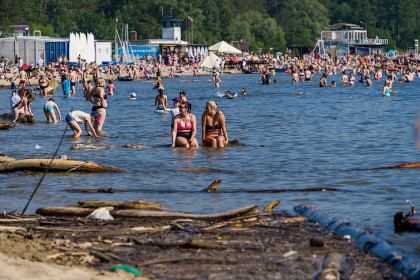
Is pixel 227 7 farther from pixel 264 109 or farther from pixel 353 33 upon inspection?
pixel 264 109

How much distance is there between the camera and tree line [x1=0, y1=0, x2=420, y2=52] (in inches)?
4136

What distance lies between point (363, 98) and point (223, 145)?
2670cm

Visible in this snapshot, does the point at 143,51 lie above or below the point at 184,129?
above

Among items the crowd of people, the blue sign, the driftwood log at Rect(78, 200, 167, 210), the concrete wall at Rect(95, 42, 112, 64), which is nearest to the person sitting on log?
the crowd of people

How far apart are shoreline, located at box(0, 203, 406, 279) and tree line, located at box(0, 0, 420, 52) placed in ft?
241

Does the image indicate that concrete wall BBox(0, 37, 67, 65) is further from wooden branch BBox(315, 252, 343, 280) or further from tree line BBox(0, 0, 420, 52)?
wooden branch BBox(315, 252, 343, 280)

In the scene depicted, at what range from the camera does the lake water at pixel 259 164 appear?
10078 mm

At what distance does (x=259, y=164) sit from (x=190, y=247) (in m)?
7.60

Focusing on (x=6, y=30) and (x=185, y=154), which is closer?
(x=185, y=154)

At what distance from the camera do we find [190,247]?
7.07 metres

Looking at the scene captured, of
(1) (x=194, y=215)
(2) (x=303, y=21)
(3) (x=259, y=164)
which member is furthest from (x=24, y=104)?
(2) (x=303, y=21)

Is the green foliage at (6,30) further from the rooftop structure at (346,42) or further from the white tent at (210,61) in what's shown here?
the rooftop structure at (346,42)

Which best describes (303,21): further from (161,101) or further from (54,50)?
(161,101)

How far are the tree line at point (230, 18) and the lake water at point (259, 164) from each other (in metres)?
59.3
